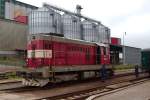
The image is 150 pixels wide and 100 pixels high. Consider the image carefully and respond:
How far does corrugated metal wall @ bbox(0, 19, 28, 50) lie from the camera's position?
52.6 m

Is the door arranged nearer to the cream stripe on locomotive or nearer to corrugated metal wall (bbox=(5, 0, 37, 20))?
the cream stripe on locomotive

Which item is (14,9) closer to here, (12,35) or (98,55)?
(12,35)

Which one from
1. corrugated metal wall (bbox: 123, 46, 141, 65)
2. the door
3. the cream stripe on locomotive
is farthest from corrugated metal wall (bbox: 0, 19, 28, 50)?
the cream stripe on locomotive

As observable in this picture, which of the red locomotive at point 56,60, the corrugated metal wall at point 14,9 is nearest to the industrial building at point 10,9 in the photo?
the corrugated metal wall at point 14,9

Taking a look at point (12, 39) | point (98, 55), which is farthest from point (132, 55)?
point (98, 55)

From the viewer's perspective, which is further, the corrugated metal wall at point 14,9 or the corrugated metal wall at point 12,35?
the corrugated metal wall at point 14,9

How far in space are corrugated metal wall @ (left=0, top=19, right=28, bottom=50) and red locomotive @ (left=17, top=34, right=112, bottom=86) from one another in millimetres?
31603

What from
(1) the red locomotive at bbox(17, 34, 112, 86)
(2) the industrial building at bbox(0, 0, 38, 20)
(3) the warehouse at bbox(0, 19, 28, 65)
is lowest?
(1) the red locomotive at bbox(17, 34, 112, 86)

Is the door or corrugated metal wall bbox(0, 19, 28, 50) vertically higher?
corrugated metal wall bbox(0, 19, 28, 50)

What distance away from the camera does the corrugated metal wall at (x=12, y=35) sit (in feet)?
172

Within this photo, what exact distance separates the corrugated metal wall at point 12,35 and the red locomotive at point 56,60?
31603mm

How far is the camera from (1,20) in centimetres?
5256

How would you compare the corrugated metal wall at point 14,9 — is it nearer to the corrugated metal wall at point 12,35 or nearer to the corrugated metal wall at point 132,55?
the corrugated metal wall at point 12,35

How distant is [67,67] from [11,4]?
244 ft
